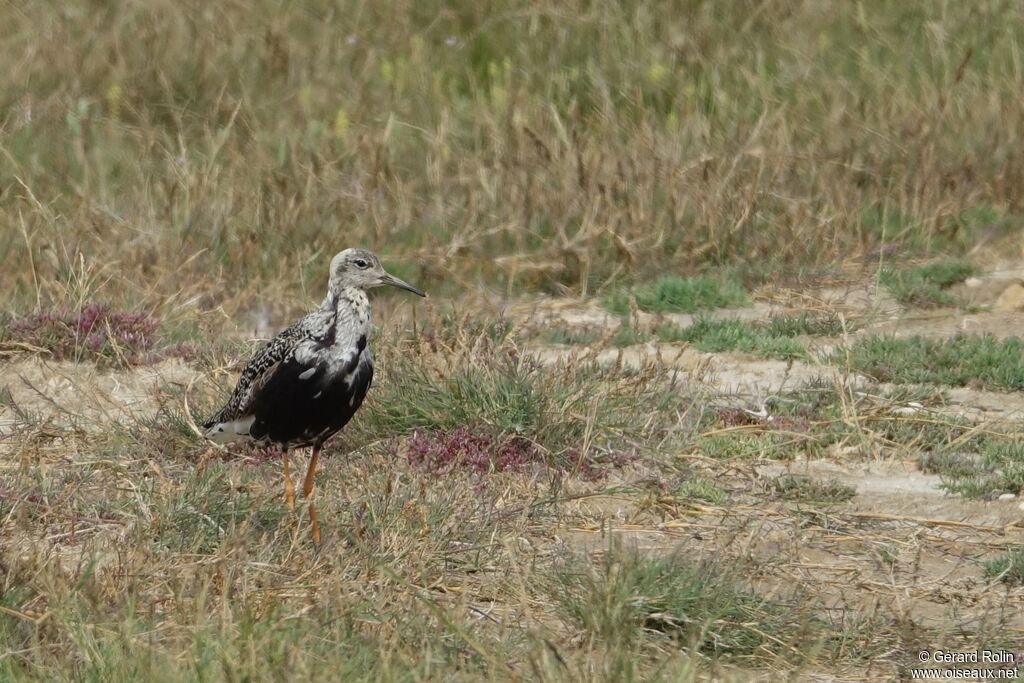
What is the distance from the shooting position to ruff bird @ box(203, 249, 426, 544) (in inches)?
211

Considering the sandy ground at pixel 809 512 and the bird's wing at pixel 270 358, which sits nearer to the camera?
the sandy ground at pixel 809 512

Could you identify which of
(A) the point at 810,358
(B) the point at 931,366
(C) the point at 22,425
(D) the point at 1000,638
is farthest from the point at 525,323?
(D) the point at 1000,638

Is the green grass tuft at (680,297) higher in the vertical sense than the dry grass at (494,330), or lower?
lower

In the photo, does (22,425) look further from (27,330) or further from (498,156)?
(498,156)

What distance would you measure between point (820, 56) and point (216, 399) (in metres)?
5.81

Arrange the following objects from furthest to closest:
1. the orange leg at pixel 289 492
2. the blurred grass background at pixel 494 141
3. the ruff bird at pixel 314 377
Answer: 1. the blurred grass background at pixel 494 141
2. the ruff bird at pixel 314 377
3. the orange leg at pixel 289 492

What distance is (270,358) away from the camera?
5594 millimetres

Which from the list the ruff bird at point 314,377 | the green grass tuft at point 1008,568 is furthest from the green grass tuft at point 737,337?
the ruff bird at point 314,377

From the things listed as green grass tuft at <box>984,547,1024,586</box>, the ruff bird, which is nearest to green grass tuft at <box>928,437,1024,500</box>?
green grass tuft at <box>984,547,1024,586</box>

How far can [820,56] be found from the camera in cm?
1062

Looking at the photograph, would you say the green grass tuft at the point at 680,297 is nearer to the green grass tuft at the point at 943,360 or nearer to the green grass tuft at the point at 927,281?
the green grass tuft at the point at 927,281

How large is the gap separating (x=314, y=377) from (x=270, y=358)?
0.32m

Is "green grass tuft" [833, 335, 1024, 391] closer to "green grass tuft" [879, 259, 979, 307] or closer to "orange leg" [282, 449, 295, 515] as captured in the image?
"green grass tuft" [879, 259, 979, 307]

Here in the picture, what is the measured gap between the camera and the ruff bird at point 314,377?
17.5 feet
